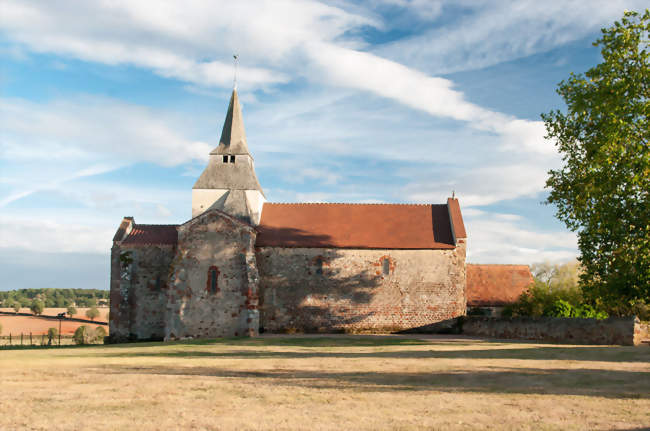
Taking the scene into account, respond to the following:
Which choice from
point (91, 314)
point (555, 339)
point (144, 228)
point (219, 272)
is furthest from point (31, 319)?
point (555, 339)

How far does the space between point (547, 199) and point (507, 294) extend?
1458 cm

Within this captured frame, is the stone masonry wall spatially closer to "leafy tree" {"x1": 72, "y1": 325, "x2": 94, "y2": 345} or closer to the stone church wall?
the stone church wall

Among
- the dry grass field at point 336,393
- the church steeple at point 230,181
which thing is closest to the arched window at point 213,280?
the church steeple at point 230,181

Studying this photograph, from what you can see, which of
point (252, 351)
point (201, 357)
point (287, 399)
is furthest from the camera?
point (252, 351)

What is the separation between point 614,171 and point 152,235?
24.5 m

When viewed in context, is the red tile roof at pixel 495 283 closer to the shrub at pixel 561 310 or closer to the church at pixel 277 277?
the church at pixel 277 277

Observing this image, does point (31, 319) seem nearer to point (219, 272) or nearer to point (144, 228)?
point (144, 228)

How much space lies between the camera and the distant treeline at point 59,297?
114863mm

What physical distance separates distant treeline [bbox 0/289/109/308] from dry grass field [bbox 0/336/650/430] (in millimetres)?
108291

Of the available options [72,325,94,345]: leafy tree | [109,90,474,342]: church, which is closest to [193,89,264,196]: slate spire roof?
[109,90,474,342]: church

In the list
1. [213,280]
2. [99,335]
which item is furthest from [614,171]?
[99,335]

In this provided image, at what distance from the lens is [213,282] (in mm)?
29438

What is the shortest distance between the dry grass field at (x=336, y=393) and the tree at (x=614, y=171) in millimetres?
3884

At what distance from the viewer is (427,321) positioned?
101ft
